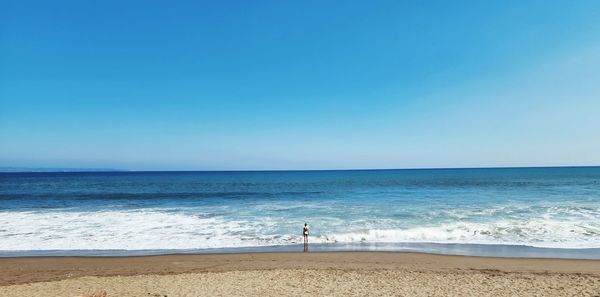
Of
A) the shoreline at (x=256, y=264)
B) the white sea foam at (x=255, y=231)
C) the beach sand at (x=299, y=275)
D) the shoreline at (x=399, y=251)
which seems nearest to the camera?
the beach sand at (x=299, y=275)

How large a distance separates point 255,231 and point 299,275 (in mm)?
8475

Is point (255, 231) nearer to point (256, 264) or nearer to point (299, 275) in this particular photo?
point (256, 264)

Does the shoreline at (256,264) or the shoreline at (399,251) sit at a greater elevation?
the shoreline at (256,264)

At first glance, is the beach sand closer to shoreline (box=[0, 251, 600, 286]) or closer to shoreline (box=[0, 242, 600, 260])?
shoreline (box=[0, 251, 600, 286])

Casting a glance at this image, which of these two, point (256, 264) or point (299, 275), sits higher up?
point (299, 275)

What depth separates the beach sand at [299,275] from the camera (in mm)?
9188

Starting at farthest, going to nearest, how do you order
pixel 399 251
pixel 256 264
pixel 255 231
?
1. pixel 255 231
2. pixel 399 251
3. pixel 256 264

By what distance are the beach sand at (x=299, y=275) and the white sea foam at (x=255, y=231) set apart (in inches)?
112

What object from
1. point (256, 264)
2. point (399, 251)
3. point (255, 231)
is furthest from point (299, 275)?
point (255, 231)

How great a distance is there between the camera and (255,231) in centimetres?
1878

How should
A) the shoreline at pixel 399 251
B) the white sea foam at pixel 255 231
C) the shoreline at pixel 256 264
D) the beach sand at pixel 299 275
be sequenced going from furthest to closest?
the white sea foam at pixel 255 231, the shoreline at pixel 399 251, the shoreline at pixel 256 264, the beach sand at pixel 299 275

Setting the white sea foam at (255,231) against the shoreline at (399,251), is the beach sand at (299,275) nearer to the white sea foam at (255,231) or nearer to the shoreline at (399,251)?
the shoreline at (399,251)

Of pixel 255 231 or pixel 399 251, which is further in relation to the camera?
pixel 255 231

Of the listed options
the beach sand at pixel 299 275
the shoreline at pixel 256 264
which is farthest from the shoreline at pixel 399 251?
the beach sand at pixel 299 275
